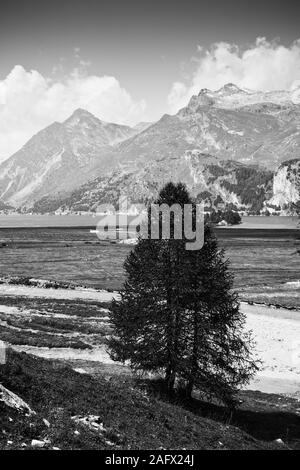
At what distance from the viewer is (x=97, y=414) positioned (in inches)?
775

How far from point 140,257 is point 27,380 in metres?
12.7

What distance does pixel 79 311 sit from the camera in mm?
58969

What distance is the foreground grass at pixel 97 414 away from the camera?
1652 cm

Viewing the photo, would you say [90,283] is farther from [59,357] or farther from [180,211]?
[180,211]

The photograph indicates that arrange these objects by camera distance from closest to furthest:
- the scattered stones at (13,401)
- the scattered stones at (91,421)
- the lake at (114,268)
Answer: the scattered stones at (13,401)
the scattered stones at (91,421)
the lake at (114,268)

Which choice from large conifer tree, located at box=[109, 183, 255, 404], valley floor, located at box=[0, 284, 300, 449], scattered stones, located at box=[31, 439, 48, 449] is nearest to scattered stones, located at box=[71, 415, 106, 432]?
valley floor, located at box=[0, 284, 300, 449]

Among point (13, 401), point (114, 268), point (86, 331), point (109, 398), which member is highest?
point (13, 401)

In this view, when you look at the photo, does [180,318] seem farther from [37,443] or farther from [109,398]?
[37,443]

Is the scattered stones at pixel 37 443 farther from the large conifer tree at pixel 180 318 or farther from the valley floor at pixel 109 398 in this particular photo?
the large conifer tree at pixel 180 318

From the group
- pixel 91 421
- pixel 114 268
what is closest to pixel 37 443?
pixel 91 421

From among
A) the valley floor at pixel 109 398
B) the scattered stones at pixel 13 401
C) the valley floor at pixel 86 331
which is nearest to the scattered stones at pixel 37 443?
the valley floor at pixel 109 398

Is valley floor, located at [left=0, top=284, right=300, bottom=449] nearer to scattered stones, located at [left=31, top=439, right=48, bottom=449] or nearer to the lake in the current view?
scattered stones, located at [left=31, top=439, right=48, bottom=449]
